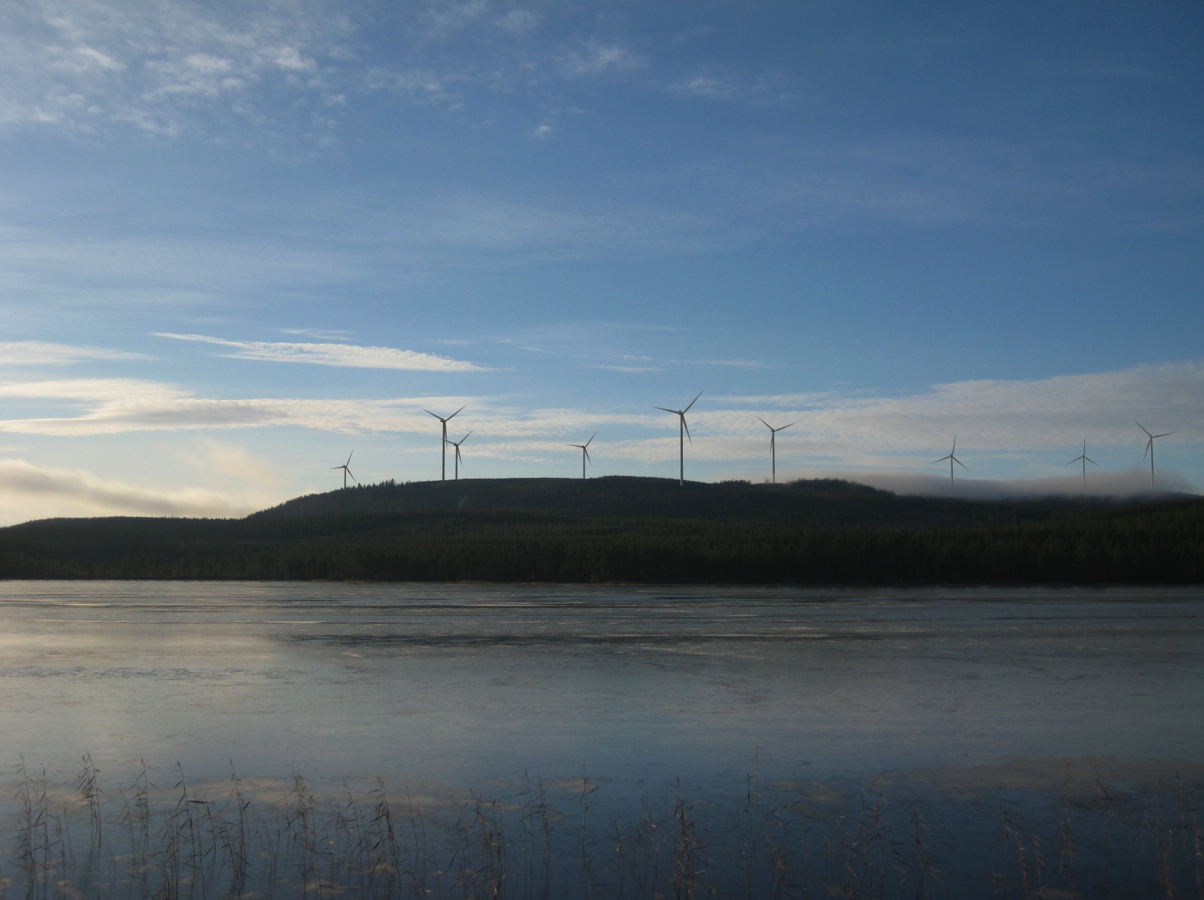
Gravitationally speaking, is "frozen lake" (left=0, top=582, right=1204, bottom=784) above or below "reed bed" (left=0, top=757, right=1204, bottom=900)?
above

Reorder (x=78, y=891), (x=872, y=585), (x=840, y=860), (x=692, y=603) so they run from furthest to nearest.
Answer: (x=872, y=585) < (x=692, y=603) < (x=840, y=860) < (x=78, y=891)

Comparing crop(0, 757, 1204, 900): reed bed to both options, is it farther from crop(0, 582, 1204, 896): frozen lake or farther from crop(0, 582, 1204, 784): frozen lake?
crop(0, 582, 1204, 784): frozen lake

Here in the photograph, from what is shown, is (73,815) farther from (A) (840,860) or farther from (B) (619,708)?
(B) (619,708)

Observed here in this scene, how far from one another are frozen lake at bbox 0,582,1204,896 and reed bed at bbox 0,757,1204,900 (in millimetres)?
113

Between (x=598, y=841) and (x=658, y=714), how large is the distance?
9.31 meters

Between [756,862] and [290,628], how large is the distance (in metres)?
37.6

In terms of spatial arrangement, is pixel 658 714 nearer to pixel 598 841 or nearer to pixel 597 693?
pixel 597 693

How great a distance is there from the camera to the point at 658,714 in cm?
2341

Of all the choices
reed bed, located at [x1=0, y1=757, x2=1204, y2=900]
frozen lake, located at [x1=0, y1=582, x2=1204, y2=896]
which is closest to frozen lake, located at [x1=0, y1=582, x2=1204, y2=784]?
frozen lake, located at [x1=0, y1=582, x2=1204, y2=896]

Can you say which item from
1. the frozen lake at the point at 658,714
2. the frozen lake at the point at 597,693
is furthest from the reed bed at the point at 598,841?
the frozen lake at the point at 597,693

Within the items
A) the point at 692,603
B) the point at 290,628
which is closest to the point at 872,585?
the point at 692,603

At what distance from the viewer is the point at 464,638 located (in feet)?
138

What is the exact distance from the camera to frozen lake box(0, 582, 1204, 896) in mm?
16609

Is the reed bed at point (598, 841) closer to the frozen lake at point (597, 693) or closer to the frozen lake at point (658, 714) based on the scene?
the frozen lake at point (658, 714)
